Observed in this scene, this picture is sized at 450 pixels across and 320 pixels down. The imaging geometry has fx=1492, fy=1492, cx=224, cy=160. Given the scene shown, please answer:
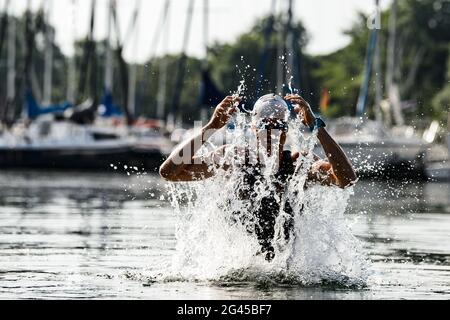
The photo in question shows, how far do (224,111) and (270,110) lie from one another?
0.63 m

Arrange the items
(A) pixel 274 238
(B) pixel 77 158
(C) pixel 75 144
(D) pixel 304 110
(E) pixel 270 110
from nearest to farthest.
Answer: (D) pixel 304 110 → (E) pixel 270 110 → (A) pixel 274 238 → (B) pixel 77 158 → (C) pixel 75 144

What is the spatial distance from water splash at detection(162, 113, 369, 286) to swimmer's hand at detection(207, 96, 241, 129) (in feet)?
2.21

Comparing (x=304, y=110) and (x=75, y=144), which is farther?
(x=75, y=144)

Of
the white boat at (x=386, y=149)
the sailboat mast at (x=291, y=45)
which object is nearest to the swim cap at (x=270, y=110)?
the white boat at (x=386, y=149)

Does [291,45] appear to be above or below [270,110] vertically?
above

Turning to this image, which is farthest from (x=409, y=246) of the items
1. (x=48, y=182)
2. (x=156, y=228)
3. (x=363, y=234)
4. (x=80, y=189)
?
(x=48, y=182)

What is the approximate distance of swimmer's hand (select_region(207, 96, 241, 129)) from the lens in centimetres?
1202

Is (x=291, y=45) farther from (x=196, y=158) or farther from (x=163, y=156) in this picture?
(x=196, y=158)

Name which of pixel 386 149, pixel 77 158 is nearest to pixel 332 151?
pixel 386 149

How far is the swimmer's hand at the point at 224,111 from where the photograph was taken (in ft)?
39.4

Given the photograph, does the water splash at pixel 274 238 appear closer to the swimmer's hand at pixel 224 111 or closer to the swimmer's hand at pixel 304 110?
the swimmer's hand at pixel 224 111

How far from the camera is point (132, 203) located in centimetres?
3152

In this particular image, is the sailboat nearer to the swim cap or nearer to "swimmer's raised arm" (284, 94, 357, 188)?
the swim cap

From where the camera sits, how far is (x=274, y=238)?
13180 millimetres
